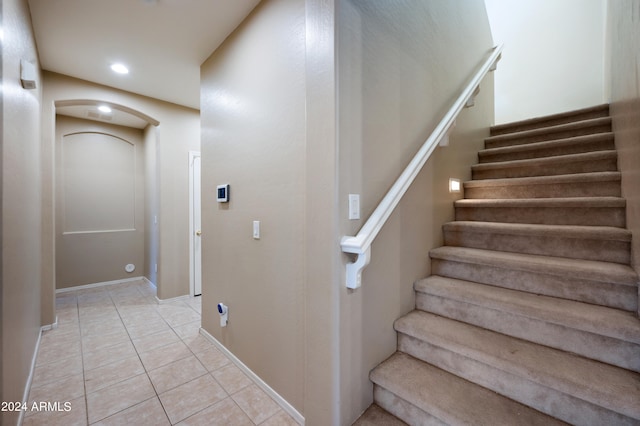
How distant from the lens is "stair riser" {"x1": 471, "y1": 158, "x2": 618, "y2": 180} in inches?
77.5

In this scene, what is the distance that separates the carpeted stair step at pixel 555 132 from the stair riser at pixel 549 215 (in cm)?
118

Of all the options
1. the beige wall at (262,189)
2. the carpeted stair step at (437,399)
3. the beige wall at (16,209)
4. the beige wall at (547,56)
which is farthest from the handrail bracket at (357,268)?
the beige wall at (547,56)

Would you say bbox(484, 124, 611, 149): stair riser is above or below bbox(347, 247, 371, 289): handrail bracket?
above

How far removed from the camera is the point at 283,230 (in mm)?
1646

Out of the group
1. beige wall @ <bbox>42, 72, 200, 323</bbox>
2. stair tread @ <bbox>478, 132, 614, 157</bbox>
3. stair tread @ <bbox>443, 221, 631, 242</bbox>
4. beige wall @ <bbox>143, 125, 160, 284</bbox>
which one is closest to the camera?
stair tread @ <bbox>443, 221, 631, 242</bbox>

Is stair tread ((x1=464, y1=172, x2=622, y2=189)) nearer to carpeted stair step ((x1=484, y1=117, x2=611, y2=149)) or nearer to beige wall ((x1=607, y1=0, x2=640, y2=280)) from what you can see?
beige wall ((x1=607, y1=0, x2=640, y2=280))

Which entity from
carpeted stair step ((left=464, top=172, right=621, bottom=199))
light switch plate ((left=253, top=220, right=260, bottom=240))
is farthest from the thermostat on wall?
carpeted stair step ((left=464, top=172, right=621, bottom=199))

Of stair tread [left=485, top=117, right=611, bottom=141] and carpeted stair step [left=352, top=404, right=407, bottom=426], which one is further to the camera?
stair tread [left=485, top=117, right=611, bottom=141]

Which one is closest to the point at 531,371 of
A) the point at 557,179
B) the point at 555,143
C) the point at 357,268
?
the point at 357,268

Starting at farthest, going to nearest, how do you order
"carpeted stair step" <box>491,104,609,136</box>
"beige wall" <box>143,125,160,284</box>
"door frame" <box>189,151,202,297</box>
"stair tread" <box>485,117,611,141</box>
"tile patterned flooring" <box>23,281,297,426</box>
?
"beige wall" <box>143,125,160,284</box> → "door frame" <box>189,151,202,297</box> → "carpeted stair step" <box>491,104,609,136</box> → "stair tread" <box>485,117,611,141</box> → "tile patterned flooring" <box>23,281,297,426</box>

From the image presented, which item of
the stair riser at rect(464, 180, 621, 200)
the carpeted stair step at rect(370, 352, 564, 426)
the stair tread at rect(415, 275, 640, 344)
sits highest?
the stair riser at rect(464, 180, 621, 200)

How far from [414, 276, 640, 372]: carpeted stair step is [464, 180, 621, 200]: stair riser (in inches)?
37.6

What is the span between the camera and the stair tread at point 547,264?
1.32 metres

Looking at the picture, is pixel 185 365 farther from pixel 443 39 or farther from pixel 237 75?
pixel 443 39
